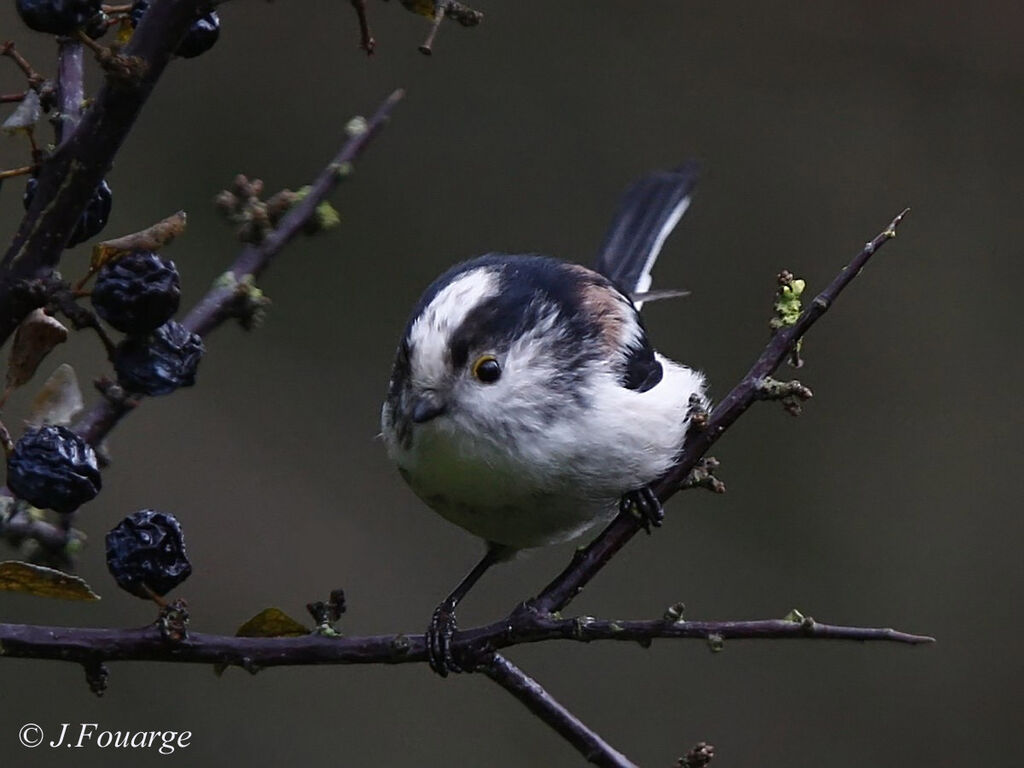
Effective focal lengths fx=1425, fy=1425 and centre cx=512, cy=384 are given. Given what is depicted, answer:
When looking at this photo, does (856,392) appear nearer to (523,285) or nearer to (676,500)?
(676,500)

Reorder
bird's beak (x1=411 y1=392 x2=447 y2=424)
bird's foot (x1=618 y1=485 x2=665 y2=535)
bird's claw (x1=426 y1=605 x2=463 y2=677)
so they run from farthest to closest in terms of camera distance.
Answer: bird's beak (x1=411 y1=392 x2=447 y2=424) → bird's foot (x1=618 y1=485 x2=665 y2=535) → bird's claw (x1=426 y1=605 x2=463 y2=677)

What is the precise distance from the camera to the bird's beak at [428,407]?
7.57ft

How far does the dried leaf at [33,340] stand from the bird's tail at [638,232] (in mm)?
2083

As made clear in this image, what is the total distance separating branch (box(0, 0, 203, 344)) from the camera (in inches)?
50.8

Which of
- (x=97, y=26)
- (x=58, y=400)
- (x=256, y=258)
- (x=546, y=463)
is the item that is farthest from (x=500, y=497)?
(x=97, y=26)

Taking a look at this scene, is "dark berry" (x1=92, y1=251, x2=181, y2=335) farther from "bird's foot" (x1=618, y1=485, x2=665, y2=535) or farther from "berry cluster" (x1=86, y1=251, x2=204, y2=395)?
"bird's foot" (x1=618, y1=485, x2=665, y2=535)

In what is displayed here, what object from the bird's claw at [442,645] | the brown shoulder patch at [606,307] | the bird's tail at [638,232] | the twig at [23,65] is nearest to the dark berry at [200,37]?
the twig at [23,65]

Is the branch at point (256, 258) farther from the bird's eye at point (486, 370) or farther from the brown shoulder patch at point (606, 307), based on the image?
the brown shoulder patch at point (606, 307)

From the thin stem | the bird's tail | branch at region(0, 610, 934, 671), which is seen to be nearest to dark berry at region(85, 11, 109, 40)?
the thin stem

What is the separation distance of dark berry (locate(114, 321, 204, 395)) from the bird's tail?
2014 mm

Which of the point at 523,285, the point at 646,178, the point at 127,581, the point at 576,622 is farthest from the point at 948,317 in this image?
the point at 127,581

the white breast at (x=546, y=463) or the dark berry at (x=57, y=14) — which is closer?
the dark berry at (x=57, y=14)

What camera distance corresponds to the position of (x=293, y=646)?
5.40 feet

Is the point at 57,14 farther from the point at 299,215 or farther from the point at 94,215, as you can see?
the point at 299,215
